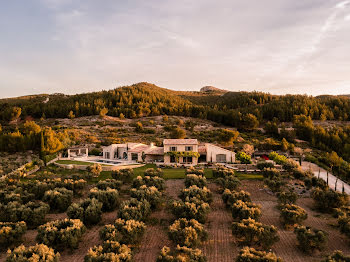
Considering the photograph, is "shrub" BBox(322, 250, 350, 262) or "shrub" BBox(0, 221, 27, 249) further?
"shrub" BBox(0, 221, 27, 249)

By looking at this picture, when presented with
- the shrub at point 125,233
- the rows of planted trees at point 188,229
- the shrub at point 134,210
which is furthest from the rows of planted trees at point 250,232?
the shrub at point 134,210

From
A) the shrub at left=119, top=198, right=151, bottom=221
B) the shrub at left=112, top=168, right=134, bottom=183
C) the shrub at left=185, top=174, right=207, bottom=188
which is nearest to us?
the shrub at left=119, top=198, right=151, bottom=221

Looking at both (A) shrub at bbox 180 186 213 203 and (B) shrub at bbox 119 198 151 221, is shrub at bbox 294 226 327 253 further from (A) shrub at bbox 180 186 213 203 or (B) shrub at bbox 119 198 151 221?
(B) shrub at bbox 119 198 151 221

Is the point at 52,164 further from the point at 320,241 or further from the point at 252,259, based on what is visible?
the point at 320,241

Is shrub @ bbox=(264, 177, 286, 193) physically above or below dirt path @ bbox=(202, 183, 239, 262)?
above

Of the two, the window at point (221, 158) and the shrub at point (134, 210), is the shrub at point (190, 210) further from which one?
the window at point (221, 158)

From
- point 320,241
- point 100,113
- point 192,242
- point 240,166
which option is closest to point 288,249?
point 320,241

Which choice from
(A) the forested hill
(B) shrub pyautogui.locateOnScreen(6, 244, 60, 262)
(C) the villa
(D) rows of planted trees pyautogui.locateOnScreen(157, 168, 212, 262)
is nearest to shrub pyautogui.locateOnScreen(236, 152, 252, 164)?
(C) the villa
